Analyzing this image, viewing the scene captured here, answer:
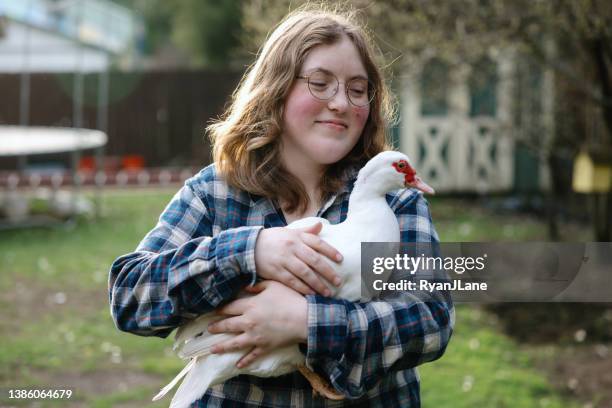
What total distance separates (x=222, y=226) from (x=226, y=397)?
465mm

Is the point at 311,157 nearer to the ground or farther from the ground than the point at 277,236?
farther from the ground

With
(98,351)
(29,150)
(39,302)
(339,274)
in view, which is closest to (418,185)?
(339,274)

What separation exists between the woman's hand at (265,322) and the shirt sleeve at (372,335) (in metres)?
0.03

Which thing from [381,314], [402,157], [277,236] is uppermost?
[402,157]

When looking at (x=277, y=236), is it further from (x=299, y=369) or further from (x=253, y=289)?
(x=299, y=369)

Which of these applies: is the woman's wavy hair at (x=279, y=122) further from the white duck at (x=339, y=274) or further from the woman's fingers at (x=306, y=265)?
the woman's fingers at (x=306, y=265)

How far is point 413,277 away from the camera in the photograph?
→ 5.98 feet

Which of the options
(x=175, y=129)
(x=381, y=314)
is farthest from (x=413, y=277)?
(x=175, y=129)

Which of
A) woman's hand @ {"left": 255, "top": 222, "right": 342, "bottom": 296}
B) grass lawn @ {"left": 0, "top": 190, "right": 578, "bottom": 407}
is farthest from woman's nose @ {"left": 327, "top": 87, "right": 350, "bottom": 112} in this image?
grass lawn @ {"left": 0, "top": 190, "right": 578, "bottom": 407}

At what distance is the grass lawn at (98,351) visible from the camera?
448cm

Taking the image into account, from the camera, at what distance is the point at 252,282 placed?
1.72m

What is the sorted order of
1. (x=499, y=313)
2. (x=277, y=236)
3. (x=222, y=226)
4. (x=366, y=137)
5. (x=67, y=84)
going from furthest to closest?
(x=67, y=84), (x=499, y=313), (x=366, y=137), (x=222, y=226), (x=277, y=236)

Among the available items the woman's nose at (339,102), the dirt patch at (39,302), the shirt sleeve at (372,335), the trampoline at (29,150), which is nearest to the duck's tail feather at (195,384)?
the shirt sleeve at (372,335)

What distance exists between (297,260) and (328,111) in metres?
0.47
